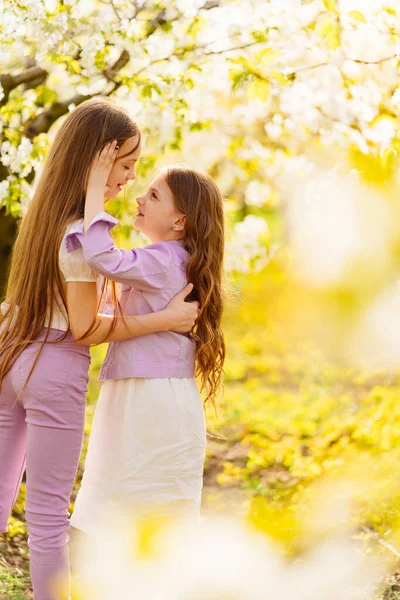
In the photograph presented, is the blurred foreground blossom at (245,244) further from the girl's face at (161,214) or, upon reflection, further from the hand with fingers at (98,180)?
the hand with fingers at (98,180)

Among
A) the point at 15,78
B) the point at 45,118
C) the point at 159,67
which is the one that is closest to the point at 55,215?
the point at 15,78

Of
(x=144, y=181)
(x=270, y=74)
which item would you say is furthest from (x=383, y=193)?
(x=144, y=181)

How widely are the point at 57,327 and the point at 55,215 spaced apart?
0.31 metres

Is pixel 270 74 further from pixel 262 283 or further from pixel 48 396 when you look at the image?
pixel 262 283

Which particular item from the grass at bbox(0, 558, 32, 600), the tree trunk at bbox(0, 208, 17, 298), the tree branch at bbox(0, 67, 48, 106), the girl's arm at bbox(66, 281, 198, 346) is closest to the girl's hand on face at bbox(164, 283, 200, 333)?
the girl's arm at bbox(66, 281, 198, 346)

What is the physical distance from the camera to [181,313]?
210 cm

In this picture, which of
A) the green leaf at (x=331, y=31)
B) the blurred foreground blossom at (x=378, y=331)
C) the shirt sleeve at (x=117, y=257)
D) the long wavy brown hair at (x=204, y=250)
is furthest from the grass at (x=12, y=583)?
the blurred foreground blossom at (x=378, y=331)

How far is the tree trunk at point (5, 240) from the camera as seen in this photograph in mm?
3418

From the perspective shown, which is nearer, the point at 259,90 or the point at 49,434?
the point at 49,434

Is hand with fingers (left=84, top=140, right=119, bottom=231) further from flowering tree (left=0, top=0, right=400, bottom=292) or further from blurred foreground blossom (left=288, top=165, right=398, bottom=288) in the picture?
blurred foreground blossom (left=288, top=165, right=398, bottom=288)

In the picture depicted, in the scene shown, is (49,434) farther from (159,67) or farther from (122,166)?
(159,67)

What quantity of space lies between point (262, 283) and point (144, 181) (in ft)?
11.5

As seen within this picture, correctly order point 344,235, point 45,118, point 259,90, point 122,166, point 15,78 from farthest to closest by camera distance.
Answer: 1. point 45,118
2. point 15,78
3. point 259,90
4. point 122,166
5. point 344,235

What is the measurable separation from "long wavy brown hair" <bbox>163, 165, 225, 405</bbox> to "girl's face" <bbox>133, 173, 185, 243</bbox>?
18 millimetres
